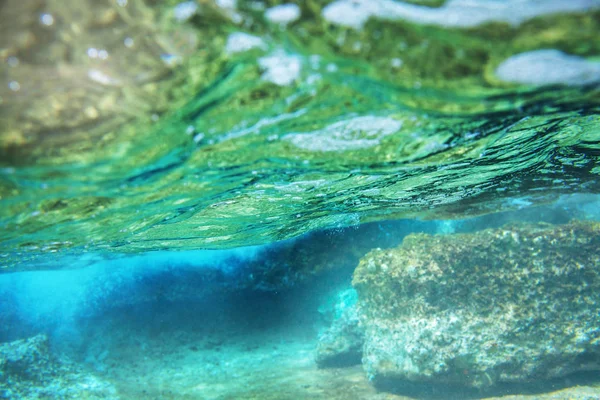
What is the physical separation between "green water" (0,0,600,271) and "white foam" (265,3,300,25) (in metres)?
0.08

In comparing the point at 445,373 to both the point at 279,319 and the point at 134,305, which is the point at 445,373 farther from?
the point at 134,305

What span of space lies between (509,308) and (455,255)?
2.83 m

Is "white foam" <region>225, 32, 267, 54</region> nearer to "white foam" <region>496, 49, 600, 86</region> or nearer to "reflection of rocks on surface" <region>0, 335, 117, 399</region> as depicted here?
"white foam" <region>496, 49, 600, 86</region>

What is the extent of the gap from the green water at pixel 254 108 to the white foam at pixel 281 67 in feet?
0.08

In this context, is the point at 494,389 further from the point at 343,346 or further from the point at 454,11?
the point at 454,11

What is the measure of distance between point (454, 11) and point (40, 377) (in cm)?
2338

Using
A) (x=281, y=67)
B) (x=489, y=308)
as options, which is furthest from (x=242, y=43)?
(x=489, y=308)

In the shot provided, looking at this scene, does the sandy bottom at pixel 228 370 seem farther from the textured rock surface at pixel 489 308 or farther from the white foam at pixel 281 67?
the white foam at pixel 281 67

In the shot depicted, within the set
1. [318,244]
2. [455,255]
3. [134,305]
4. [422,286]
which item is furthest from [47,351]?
[455,255]

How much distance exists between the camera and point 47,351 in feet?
62.3

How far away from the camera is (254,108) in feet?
20.1

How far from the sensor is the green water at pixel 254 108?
441cm

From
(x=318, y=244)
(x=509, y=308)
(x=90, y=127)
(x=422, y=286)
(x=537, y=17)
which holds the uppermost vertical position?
(x=90, y=127)

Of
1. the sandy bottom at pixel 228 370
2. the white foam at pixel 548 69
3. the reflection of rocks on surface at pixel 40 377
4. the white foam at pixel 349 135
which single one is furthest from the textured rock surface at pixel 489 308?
the reflection of rocks on surface at pixel 40 377
